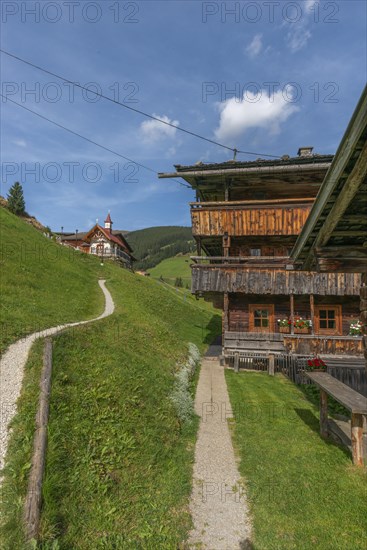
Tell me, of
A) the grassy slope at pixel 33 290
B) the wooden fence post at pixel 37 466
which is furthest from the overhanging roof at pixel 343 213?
the grassy slope at pixel 33 290

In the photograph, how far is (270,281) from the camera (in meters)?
17.8

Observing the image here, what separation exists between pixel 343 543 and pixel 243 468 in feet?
8.21

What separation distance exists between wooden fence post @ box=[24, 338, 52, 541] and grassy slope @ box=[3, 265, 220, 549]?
0.14 metres

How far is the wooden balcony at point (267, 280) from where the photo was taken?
17.4 metres

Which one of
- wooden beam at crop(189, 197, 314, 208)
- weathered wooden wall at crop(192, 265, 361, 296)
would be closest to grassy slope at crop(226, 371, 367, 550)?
weathered wooden wall at crop(192, 265, 361, 296)

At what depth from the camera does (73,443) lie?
643 centimetres

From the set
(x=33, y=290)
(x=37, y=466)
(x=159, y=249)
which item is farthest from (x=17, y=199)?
(x=159, y=249)

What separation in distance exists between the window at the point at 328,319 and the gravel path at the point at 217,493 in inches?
468

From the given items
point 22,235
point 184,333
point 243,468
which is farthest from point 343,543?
point 22,235

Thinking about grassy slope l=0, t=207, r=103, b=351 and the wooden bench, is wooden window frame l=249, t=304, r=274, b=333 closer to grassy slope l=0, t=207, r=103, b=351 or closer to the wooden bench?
grassy slope l=0, t=207, r=103, b=351

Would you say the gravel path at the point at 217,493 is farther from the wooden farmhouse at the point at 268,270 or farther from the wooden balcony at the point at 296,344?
the wooden farmhouse at the point at 268,270

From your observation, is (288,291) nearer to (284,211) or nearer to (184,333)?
(284,211)

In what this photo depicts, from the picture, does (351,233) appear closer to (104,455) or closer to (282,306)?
(104,455)

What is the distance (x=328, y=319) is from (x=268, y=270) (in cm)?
584
